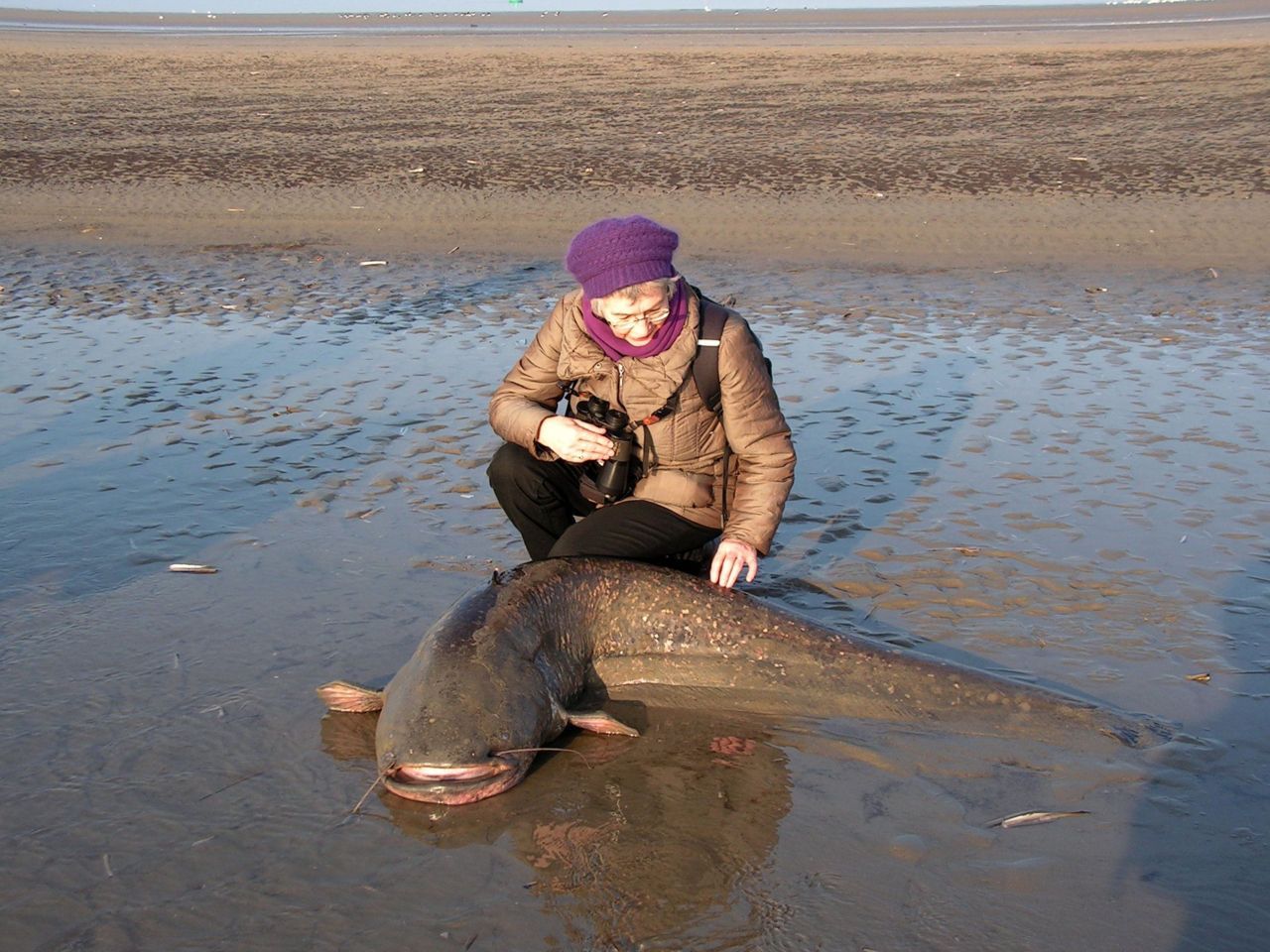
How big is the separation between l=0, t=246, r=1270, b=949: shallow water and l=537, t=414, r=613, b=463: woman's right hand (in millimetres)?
933

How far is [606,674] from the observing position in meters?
4.70

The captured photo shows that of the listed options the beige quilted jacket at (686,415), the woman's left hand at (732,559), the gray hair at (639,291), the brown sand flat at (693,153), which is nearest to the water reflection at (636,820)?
the woman's left hand at (732,559)

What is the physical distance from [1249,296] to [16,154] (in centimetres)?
1579

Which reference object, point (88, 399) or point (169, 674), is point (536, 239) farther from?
point (169, 674)

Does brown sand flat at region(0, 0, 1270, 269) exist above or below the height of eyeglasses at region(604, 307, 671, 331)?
below

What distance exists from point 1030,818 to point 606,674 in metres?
1.59

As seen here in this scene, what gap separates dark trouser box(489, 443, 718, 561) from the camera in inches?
192

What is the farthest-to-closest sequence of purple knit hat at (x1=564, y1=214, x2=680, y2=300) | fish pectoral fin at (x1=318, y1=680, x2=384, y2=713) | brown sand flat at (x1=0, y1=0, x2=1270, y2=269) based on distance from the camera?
brown sand flat at (x1=0, y1=0, x2=1270, y2=269) < fish pectoral fin at (x1=318, y1=680, x2=384, y2=713) < purple knit hat at (x1=564, y1=214, x2=680, y2=300)

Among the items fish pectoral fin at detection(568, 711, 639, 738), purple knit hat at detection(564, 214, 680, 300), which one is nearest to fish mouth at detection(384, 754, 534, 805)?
fish pectoral fin at detection(568, 711, 639, 738)

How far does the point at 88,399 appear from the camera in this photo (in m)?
8.02

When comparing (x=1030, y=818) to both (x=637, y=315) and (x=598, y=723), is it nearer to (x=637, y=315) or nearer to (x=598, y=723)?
(x=598, y=723)

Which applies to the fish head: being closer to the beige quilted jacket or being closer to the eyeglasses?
the beige quilted jacket

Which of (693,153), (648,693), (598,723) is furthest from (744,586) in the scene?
(693,153)

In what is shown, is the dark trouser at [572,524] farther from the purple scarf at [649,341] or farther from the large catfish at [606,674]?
the purple scarf at [649,341]
